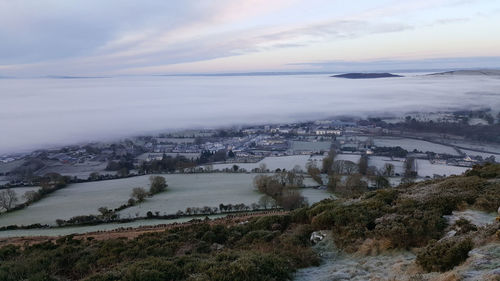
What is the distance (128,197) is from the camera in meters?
30.3

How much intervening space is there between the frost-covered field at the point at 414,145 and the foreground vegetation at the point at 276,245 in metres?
40.1

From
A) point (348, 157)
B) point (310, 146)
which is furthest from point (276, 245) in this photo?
point (310, 146)

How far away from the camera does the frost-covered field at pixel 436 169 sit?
36.7 m

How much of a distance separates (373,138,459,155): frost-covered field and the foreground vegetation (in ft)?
132

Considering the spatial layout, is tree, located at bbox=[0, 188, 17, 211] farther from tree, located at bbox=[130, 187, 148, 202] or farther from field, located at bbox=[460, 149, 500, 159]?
field, located at bbox=[460, 149, 500, 159]

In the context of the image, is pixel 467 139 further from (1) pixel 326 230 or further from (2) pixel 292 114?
(1) pixel 326 230

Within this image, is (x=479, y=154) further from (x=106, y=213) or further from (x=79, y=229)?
(x=79, y=229)

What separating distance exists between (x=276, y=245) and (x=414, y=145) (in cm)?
5188

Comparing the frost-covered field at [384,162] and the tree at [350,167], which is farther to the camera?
the frost-covered field at [384,162]

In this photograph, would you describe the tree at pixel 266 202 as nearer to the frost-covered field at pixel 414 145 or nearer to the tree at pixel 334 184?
the tree at pixel 334 184

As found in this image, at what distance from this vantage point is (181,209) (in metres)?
25.8

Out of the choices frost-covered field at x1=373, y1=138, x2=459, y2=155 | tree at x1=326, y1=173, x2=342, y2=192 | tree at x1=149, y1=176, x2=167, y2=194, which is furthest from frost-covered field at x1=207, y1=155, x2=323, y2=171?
frost-covered field at x1=373, y1=138, x2=459, y2=155

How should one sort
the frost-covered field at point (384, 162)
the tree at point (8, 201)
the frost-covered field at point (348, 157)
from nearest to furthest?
1. the tree at point (8, 201)
2. the frost-covered field at point (384, 162)
3. the frost-covered field at point (348, 157)

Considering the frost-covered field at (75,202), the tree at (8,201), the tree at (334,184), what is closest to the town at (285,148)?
the frost-covered field at (75,202)
